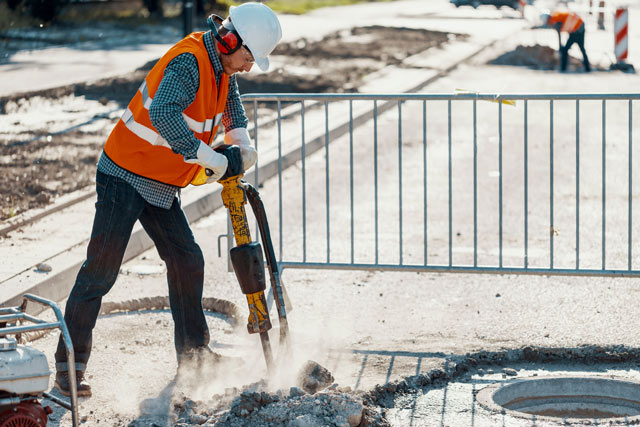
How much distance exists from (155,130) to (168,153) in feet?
0.44

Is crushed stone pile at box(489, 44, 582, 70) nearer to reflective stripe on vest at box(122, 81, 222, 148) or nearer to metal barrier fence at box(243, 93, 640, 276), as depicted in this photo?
metal barrier fence at box(243, 93, 640, 276)

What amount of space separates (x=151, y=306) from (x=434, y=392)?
212 centimetres

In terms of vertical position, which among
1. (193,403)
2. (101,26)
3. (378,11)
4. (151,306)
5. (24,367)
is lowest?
(378,11)

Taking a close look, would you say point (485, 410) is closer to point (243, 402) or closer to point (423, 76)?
point (243, 402)

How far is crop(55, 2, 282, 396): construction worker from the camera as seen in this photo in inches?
182

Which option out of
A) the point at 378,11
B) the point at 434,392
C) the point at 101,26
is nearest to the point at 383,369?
→ the point at 434,392

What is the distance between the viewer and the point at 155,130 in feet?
15.7

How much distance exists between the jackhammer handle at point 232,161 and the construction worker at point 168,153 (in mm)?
49

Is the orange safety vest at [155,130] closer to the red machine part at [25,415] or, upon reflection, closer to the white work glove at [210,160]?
the white work glove at [210,160]

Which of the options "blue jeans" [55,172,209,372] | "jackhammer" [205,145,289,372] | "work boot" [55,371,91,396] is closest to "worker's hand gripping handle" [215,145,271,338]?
"jackhammer" [205,145,289,372]

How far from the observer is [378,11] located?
38.0 m

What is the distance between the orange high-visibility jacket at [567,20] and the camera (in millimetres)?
19641

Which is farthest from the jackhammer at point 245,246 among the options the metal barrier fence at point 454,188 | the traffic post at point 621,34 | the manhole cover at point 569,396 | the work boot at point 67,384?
the traffic post at point 621,34

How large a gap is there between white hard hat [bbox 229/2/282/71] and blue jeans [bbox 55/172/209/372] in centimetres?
89
